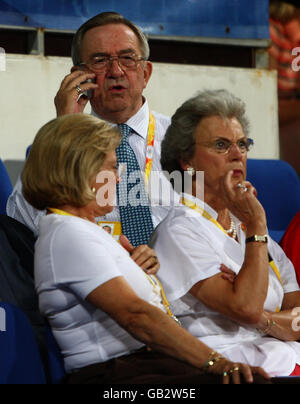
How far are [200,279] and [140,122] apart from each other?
3.24ft

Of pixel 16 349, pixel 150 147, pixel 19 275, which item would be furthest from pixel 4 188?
pixel 16 349

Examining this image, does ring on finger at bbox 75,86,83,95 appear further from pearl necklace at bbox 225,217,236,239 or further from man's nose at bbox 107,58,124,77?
pearl necklace at bbox 225,217,236,239

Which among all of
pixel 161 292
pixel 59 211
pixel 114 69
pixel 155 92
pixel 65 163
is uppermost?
pixel 114 69

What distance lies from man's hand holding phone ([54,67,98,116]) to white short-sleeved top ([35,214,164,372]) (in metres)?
0.85

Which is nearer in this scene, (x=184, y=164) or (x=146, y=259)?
(x=146, y=259)

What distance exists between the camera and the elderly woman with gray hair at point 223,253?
1.88 meters

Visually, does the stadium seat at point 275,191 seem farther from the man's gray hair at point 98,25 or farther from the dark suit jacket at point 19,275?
Answer: the dark suit jacket at point 19,275

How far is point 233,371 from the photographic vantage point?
5.12 ft

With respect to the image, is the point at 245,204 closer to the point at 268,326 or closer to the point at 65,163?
the point at 268,326

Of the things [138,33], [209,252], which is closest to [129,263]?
[209,252]

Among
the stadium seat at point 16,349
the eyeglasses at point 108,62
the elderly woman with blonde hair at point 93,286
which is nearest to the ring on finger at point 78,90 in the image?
the eyeglasses at point 108,62

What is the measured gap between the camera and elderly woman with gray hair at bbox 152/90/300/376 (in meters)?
1.88

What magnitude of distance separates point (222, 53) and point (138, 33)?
46.9 inches

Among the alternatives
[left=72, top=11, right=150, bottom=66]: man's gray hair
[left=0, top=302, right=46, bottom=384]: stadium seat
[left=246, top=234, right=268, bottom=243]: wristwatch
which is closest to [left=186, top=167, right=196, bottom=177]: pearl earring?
[left=246, top=234, right=268, bottom=243]: wristwatch
